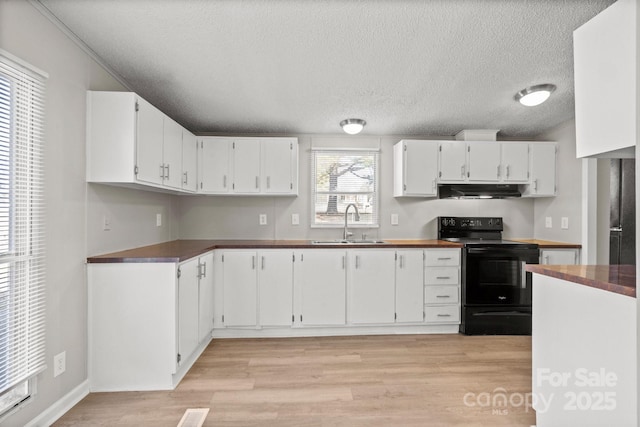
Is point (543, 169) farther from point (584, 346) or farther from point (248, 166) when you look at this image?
point (248, 166)

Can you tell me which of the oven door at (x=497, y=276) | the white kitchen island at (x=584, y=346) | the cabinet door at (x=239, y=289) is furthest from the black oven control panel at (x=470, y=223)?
the cabinet door at (x=239, y=289)

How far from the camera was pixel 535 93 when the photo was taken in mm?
3078

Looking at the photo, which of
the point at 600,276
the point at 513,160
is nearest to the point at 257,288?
the point at 600,276

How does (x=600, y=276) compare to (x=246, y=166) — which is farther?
(x=246, y=166)

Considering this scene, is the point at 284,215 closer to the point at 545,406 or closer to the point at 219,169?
the point at 219,169

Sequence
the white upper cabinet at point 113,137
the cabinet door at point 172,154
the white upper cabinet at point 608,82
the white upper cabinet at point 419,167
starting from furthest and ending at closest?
the white upper cabinet at point 419,167
the cabinet door at point 172,154
the white upper cabinet at point 113,137
the white upper cabinet at point 608,82

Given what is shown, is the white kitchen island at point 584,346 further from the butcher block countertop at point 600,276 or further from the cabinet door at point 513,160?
the cabinet door at point 513,160

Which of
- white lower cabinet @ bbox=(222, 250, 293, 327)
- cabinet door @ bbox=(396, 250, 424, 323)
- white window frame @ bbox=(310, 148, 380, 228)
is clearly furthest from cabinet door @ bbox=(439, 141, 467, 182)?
white lower cabinet @ bbox=(222, 250, 293, 327)

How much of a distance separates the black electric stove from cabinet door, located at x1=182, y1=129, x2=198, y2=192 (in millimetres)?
2850

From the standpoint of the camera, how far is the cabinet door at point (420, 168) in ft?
12.6

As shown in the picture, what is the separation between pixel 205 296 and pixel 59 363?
1.17m

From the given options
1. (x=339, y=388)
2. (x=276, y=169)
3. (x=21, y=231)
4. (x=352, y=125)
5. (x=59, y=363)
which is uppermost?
(x=352, y=125)

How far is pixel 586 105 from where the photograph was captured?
5.29 ft

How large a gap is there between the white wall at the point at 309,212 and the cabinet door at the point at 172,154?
3.06 feet
